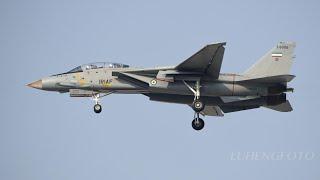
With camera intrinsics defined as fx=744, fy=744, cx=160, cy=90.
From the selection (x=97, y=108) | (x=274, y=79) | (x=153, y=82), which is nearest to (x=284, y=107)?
(x=274, y=79)

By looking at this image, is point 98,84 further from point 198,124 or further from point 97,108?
point 198,124

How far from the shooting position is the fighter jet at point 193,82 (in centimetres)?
3919

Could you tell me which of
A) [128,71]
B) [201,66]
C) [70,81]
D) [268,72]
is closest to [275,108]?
[268,72]

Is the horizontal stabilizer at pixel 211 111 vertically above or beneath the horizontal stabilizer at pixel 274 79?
beneath

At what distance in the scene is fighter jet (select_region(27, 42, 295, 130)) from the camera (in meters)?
39.2

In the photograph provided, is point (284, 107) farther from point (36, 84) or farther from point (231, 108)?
point (36, 84)

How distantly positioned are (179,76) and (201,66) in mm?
1385

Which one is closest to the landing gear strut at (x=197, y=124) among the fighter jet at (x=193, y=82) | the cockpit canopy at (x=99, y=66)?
the fighter jet at (x=193, y=82)


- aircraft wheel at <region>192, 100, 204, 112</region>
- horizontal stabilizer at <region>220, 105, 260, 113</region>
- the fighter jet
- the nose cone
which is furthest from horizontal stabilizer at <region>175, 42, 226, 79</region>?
the nose cone

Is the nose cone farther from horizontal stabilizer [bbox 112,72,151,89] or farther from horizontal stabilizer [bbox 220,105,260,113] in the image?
horizontal stabilizer [bbox 220,105,260,113]

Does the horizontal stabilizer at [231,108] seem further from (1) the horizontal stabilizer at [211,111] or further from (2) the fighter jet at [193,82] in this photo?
(2) the fighter jet at [193,82]

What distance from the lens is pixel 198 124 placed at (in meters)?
41.5

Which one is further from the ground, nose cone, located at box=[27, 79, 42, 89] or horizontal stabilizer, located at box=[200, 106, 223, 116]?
nose cone, located at box=[27, 79, 42, 89]

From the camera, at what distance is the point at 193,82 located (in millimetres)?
39531
